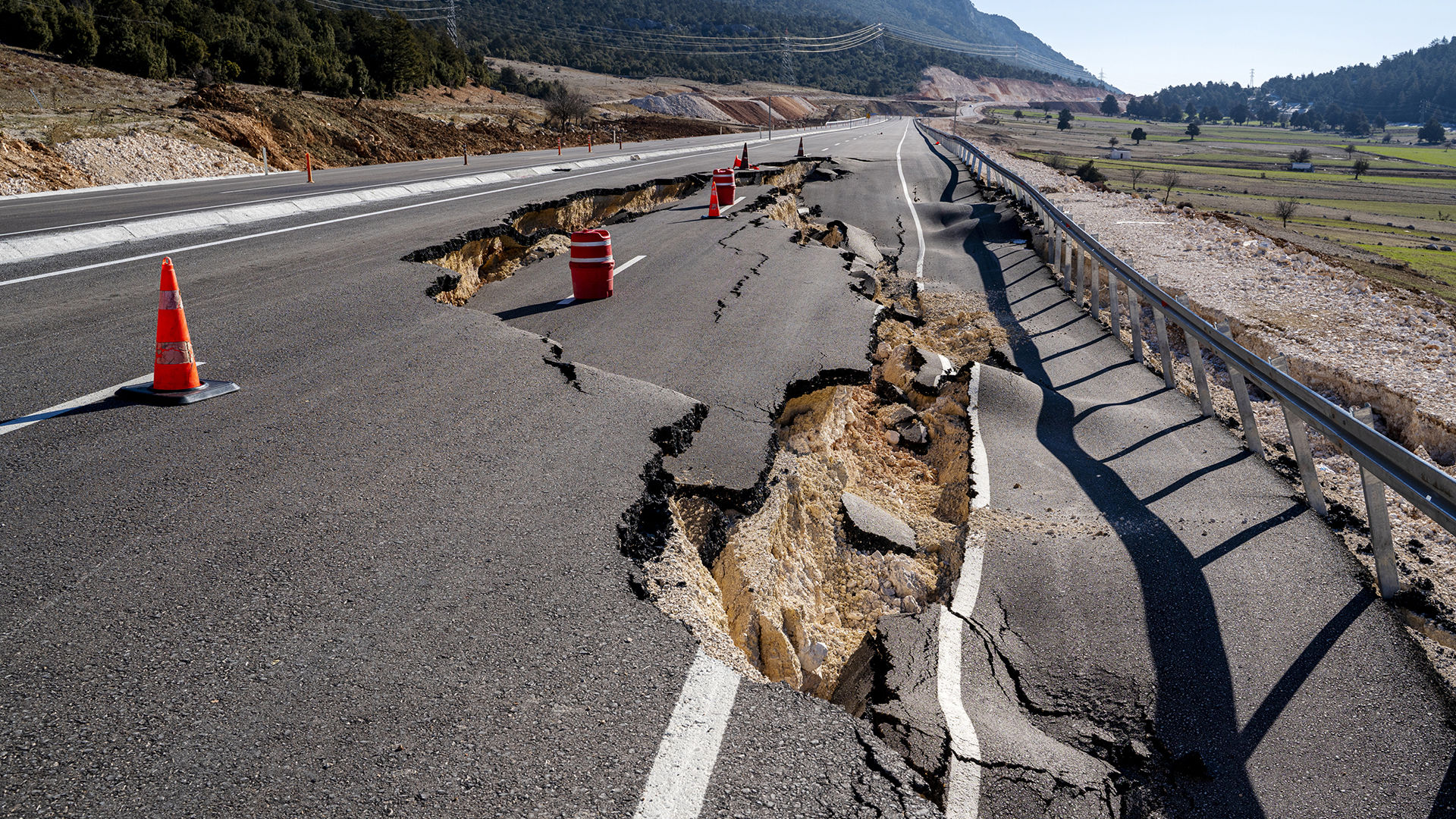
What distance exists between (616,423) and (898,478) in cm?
259

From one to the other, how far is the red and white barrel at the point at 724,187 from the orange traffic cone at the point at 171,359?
1244cm

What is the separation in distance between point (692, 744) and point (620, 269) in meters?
8.76

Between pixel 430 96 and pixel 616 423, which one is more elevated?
pixel 430 96

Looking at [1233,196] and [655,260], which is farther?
[1233,196]

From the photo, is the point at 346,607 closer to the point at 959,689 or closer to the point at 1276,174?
the point at 959,689

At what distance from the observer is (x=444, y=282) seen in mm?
8797

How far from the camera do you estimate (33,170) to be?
17016 mm

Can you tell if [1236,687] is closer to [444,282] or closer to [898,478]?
[898,478]

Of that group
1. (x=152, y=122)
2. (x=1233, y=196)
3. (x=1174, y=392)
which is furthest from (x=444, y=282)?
(x=1233, y=196)

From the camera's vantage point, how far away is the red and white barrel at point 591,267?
360 inches

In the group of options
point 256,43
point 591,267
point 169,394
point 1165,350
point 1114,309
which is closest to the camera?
point 169,394

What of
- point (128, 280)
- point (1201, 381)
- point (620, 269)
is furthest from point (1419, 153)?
point (128, 280)

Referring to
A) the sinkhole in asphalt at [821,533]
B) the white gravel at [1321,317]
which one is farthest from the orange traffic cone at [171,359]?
the white gravel at [1321,317]

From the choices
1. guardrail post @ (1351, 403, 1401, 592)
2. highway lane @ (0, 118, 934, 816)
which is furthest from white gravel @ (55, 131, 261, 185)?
guardrail post @ (1351, 403, 1401, 592)
